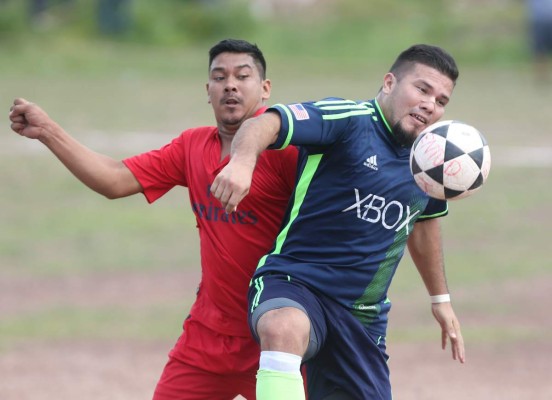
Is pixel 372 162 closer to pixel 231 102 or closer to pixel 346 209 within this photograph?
pixel 346 209

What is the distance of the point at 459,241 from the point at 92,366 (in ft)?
18.0

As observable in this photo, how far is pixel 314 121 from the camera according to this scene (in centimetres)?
515

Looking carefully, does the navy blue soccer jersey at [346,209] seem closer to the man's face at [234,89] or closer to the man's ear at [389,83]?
the man's ear at [389,83]

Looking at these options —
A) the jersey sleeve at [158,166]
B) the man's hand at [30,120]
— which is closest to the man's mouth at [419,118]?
the jersey sleeve at [158,166]

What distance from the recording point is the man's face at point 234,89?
18.8ft

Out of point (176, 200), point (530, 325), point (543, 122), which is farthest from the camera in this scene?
point (543, 122)

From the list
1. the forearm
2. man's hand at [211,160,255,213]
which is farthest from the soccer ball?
the forearm

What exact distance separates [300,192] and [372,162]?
1.13ft

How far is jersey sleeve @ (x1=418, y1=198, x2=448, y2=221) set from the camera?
19.0 ft

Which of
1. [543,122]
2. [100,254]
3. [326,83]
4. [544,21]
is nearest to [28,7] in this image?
[326,83]

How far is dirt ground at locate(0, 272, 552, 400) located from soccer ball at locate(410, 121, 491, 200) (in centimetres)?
322

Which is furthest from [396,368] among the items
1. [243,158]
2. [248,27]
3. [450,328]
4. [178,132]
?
[248,27]

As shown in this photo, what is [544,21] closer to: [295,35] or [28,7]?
[295,35]

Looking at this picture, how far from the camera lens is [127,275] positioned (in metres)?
11.8
